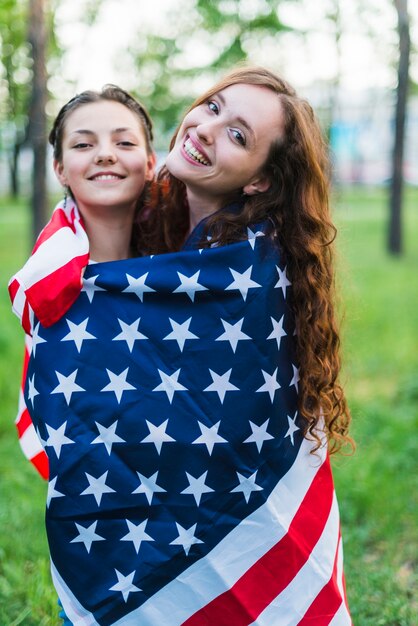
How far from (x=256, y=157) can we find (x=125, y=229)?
1.87 ft

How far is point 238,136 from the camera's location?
2.25 metres

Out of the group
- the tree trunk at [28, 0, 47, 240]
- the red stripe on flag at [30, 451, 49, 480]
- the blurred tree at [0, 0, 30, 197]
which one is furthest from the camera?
the blurred tree at [0, 0, 30, 197]

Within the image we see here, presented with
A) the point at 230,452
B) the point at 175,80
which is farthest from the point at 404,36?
the point at 175,80

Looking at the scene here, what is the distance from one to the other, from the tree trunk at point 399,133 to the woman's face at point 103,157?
12.0 m

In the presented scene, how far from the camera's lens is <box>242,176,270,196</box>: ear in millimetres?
2312

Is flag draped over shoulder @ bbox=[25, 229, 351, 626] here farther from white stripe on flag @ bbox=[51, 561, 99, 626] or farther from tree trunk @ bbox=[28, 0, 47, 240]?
tree trunk @ bbox=[28, 0, 47, 240]

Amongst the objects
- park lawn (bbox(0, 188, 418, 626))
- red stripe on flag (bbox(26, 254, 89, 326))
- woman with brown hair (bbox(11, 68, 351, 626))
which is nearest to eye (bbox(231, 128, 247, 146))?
woman with brown hair (bbox(11, 68, 351, 626))

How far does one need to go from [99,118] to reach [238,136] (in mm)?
535

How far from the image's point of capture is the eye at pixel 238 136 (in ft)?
7.36

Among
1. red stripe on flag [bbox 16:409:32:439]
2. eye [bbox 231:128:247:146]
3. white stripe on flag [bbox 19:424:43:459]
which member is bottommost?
white stripe on flag [bbox 19:424:43:459]

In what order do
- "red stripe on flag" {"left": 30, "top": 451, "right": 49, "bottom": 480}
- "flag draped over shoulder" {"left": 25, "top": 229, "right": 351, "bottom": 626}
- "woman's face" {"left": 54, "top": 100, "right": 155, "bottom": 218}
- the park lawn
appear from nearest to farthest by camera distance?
"flag draped over shoulder" {"left": 25, "top": 229, "right": 351, "bottom": 626}
"red stripe on flag" {"left": 30, "top": 451, "right": 49, "bottom": 480}
"woman's face" {"left": 54, "top": 100, "right": 155, "bottom": 218}
the park lawn

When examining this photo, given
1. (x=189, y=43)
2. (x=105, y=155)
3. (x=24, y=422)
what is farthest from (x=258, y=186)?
(x=189, y=43)

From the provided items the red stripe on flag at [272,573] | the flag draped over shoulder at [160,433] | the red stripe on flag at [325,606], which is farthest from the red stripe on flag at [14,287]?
the red stripe on flag at [325,606]

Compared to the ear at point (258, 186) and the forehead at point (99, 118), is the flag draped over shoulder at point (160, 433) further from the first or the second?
the forehead at point (99, 118)
